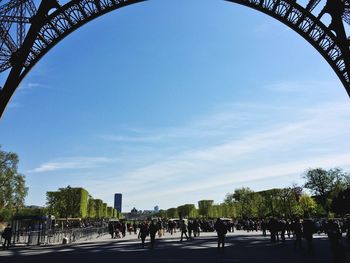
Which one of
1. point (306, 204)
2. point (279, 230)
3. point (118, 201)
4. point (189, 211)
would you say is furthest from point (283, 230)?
point (189, 211)

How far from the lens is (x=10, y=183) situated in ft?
230

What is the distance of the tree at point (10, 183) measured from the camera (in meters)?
69.2

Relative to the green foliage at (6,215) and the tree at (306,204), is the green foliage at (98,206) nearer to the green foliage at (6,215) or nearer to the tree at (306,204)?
the green foliage at (6,215)

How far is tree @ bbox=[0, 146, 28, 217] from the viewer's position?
6919 centimetres

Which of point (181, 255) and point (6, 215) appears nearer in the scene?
point (181, 255)

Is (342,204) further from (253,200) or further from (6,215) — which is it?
(6,215)

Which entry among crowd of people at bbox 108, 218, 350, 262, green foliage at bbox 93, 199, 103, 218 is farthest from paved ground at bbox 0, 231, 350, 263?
green foliage at bbox 93, 199, 103, 218

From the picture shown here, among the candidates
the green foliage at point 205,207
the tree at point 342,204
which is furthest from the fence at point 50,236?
the green foliage at point 205,207

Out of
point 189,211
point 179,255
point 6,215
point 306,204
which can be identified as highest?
point 189,211

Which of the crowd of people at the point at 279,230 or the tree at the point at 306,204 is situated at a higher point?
the tree at the point at 306,204

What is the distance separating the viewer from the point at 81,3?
→ 19719 mm

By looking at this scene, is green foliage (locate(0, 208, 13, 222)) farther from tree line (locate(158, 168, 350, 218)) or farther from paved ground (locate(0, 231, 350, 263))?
paved ground (locate(0, 231, 350, 263))

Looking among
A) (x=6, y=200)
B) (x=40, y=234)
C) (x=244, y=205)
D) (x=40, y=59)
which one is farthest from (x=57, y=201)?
(x=40, y=59)

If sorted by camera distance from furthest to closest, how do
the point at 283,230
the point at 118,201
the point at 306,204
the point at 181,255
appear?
1. the point at 118,201
2. the point at 306,204
3. the point at 283,230
4. the point at 181,255
